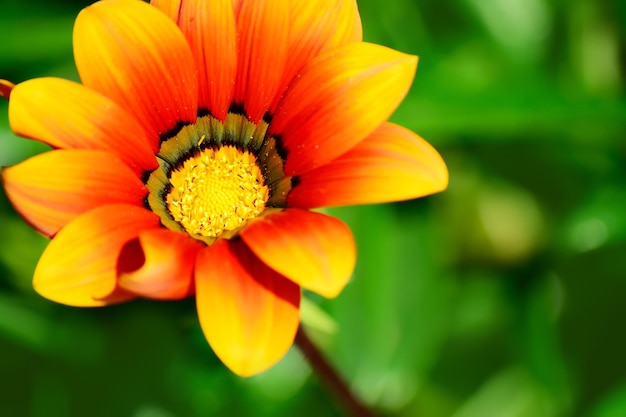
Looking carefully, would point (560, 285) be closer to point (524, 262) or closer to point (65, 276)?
point (524, 262)

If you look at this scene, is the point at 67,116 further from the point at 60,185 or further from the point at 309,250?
the point at 309,250

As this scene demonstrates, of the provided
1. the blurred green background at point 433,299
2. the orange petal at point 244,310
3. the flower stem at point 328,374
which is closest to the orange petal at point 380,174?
the orange petal at point 244,310

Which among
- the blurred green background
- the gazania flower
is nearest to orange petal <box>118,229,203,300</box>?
the gazania flower

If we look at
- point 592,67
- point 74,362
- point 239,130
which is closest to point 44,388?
point 74,362

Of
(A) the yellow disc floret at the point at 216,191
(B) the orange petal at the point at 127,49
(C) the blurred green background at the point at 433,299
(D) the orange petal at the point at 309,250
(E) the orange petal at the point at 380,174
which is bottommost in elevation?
(C) the blurred green background at the point at 433,299

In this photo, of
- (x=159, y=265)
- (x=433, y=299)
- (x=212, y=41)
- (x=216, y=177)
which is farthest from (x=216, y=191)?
(x=433, y=299)

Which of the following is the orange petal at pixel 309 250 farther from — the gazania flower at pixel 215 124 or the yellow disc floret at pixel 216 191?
the yellow disc floret at pixel 216 191
